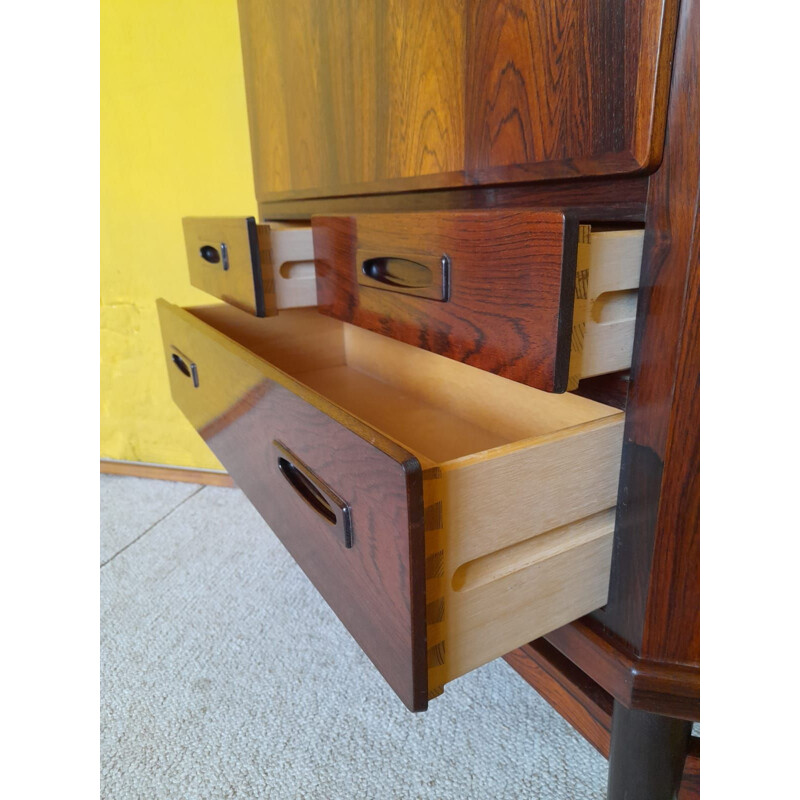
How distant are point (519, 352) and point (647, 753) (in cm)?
41

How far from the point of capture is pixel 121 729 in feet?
2.64

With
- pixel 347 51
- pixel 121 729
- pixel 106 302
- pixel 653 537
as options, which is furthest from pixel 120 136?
A: pixel 653 537

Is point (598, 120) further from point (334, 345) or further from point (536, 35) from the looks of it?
point (334, 345)

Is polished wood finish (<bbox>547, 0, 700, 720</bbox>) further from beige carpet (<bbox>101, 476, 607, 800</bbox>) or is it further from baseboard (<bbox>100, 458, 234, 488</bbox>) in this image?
baseboard (<bbox>100, 458, 234, 488</bbox>)

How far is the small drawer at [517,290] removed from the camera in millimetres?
389

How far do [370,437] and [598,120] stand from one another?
0.27 meters

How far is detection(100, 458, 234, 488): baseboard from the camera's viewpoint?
153 centimetres

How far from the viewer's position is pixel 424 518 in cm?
38

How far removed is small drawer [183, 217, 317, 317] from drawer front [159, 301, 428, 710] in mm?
77

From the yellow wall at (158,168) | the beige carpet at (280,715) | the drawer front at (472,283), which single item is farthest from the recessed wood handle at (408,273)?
the yellow wall at (158,168)

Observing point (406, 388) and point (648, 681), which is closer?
point (648, 681)

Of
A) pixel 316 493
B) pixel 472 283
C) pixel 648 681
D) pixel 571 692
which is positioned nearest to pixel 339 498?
pixel 316 493

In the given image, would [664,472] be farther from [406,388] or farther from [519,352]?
[406,388]

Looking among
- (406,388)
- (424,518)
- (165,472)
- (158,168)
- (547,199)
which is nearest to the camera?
(424,518)
